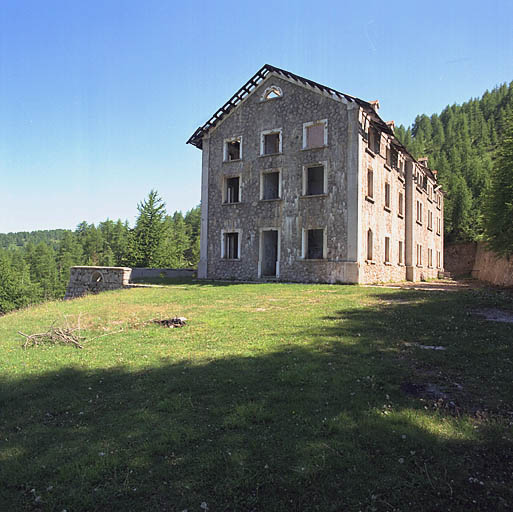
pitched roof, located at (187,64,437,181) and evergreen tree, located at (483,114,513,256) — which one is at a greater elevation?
pitched roof, located at (187,64,437,181)

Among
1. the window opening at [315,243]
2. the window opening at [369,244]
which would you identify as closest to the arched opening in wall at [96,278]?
the window opening at [315,243]

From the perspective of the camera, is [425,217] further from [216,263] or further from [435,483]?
[435,483]

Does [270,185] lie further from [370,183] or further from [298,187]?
[370,183]

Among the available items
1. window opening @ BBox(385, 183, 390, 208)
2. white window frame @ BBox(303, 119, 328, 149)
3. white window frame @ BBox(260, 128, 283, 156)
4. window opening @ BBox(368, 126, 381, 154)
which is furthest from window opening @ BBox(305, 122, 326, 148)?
window opening @ BBox(385, 183, 390, 208)

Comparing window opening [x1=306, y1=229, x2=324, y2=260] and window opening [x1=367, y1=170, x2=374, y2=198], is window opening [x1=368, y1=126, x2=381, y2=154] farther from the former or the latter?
window opening [x1=306, y1=229, x2=324, y2=260]

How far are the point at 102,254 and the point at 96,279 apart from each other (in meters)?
80.2

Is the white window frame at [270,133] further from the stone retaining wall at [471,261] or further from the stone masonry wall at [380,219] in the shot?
the stone retaining wall at [471,261]

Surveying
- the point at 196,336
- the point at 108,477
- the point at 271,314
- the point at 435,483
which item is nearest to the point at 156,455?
the point at 108,477

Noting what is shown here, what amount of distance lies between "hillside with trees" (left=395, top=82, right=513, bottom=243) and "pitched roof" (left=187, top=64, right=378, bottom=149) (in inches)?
495

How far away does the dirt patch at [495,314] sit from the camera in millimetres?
9430

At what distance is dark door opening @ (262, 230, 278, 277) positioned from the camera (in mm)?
23953

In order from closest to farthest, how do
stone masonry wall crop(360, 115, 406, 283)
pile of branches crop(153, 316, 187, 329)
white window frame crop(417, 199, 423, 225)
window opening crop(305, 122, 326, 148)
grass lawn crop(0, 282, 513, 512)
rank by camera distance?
grass lawn crop(0, 282, 513, 512) < pile of branches crop(153, 316, 187, 329) < stone masonry wall crop(360, 115, 406, 283) < window opening crop(305, 122, 326, 148) < white window frame crop(417, 199, 423, 225)

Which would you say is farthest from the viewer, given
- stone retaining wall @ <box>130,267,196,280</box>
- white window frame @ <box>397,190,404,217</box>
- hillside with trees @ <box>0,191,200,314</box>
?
hillside with trees @ <box>0,191,200,314</box>

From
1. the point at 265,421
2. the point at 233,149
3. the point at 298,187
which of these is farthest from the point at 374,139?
the point at 265,421
